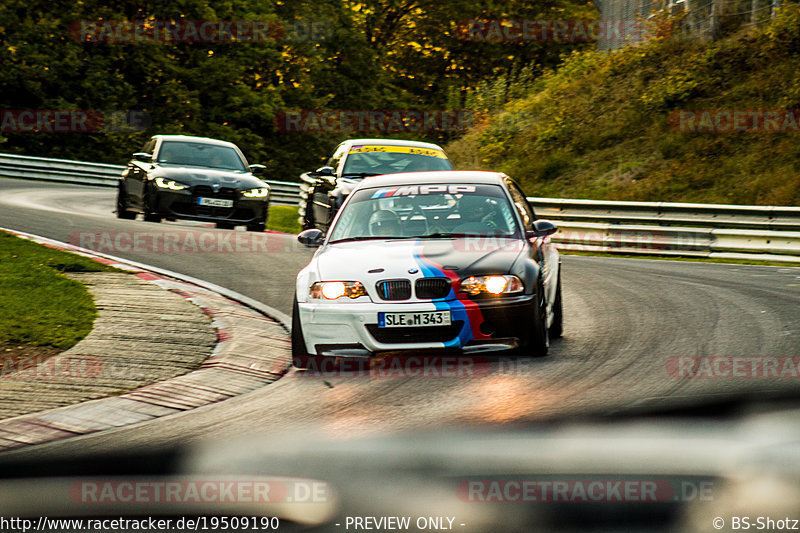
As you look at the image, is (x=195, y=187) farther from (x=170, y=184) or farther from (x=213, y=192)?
(x=170, y=184)

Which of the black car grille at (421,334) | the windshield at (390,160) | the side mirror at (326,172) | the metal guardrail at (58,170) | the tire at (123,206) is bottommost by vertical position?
the metal guardrail at (58,170)

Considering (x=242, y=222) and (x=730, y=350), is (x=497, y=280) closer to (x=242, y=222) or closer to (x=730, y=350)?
(x=730, y=350)

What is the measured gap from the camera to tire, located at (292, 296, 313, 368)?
718cm

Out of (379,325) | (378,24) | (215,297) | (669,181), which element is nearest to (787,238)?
(669,181)

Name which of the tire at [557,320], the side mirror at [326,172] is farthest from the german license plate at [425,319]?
the side mirror at [326,172]

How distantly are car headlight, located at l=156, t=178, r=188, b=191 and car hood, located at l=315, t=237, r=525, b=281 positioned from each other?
9103 mm

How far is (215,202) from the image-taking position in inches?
647

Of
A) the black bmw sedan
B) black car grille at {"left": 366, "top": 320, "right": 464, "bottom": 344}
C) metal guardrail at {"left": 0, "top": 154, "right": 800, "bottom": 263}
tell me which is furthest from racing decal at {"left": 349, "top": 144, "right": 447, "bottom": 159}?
black car grille at {"left": 366, "top": 320, "right": 464, "bottom": 344}

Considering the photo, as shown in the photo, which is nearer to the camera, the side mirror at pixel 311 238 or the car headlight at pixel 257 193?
the side mirror at pixel 311 238

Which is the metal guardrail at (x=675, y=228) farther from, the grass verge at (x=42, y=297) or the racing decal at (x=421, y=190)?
the racing decal at (x=421, y=190)

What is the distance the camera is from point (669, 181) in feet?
73.7

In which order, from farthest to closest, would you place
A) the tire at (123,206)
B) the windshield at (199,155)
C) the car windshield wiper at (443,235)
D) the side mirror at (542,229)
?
the tire at (123,206) < the windshield at (199,155) < the side mirror at (542,229) < the car windshield wiper at (443,235)

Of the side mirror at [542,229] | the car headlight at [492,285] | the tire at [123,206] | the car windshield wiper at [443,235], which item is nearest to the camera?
the car headlight at [492,285]

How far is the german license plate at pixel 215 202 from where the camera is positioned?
16.4 metres
